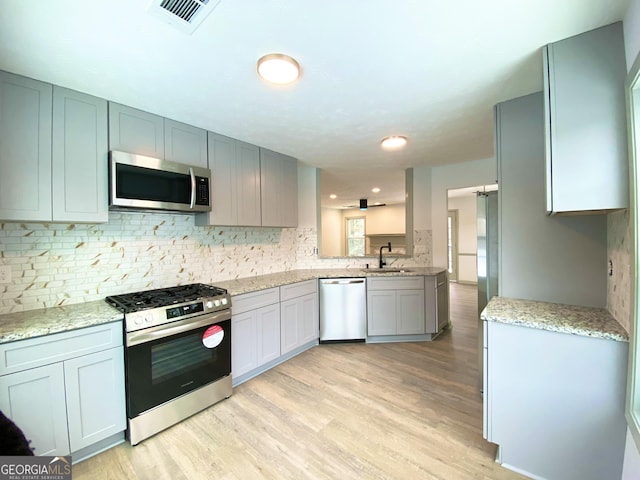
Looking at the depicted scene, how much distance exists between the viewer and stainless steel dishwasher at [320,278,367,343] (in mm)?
3400

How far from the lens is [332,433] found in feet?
6.07

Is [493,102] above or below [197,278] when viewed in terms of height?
above

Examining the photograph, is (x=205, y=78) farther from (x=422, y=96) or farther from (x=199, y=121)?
(x=422, y=96)

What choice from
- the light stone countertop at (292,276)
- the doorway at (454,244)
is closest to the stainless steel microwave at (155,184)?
the light stone countertop at (292,276)

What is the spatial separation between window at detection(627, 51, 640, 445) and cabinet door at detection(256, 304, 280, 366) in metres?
2.44

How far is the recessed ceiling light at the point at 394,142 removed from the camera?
274 cm

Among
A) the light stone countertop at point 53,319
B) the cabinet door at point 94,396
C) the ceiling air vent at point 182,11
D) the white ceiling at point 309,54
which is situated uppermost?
the white ceiling at point 309,54

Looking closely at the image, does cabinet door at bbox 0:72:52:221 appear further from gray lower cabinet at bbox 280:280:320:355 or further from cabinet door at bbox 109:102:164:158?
gray lower cabinet at bbox 280:280:320:355

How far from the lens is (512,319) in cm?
149

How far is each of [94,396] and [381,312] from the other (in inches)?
110

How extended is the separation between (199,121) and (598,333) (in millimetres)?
2981

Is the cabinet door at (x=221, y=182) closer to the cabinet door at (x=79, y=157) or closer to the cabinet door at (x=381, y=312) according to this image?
the cabinet door at (x=79, y=157)

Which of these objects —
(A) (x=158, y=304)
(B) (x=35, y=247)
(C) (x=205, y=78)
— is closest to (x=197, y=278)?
(A) (x=158, y=304)

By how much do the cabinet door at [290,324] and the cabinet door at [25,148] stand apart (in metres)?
2.04
